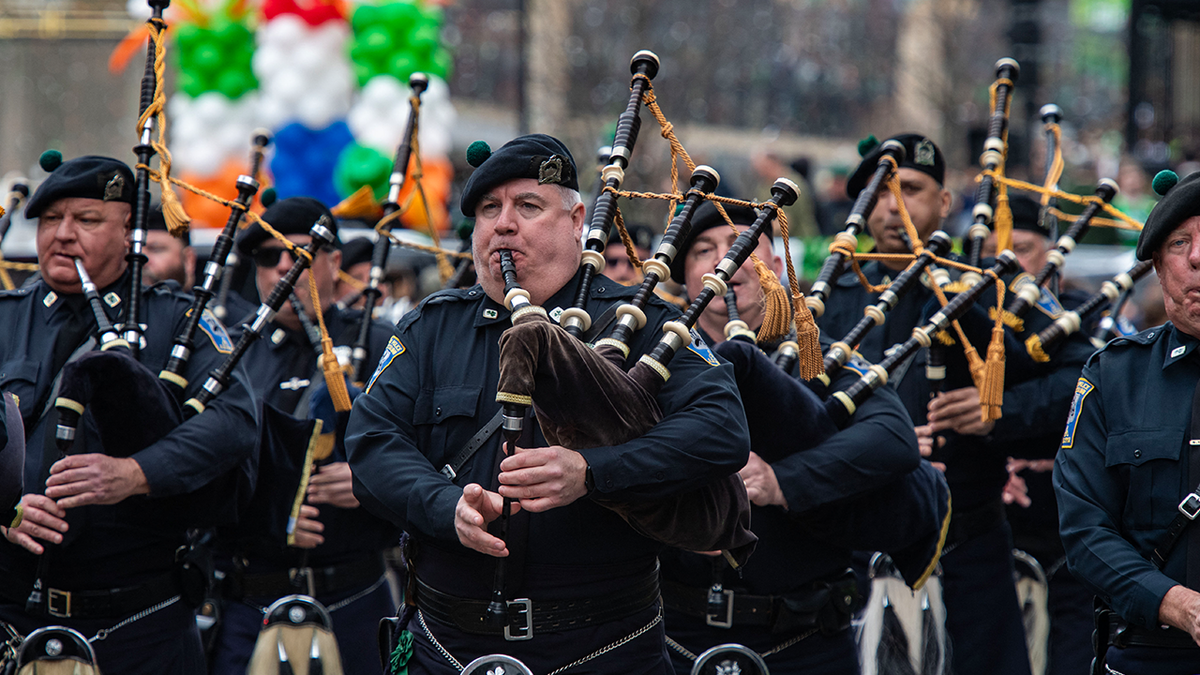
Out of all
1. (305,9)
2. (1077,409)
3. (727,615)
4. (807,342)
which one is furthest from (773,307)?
(305,9)

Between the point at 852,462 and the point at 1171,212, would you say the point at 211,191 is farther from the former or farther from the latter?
the point at 1171,212

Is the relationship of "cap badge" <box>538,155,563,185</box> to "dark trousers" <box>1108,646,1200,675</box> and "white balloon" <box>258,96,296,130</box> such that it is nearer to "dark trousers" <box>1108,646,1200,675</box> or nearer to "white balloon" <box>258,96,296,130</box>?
"dark trousers" <box>1108,646,1200,675</box>

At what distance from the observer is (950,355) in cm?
443

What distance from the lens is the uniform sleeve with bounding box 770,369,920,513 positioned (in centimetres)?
356

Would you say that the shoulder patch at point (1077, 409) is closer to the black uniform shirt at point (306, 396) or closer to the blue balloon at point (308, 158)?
the black uniform shirt at point (306, 396)

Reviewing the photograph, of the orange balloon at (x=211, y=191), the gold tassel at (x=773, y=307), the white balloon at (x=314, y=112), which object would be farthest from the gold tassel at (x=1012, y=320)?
the white balloon at (x=314, y=112)

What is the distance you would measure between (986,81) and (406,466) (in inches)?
972

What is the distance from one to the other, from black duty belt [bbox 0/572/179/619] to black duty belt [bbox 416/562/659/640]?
135 cm

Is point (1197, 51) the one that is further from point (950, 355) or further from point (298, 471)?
point (298, 471)

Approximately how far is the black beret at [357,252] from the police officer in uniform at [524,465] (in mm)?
3614

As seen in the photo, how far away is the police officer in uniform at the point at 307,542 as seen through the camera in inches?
183

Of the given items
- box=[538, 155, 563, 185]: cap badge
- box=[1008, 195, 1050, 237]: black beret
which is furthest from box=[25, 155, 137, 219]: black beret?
box=[1008, 195, 1050, 237]: black beret

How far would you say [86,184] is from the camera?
398 centimetres

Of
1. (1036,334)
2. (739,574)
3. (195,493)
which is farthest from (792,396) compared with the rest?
(195,493)
